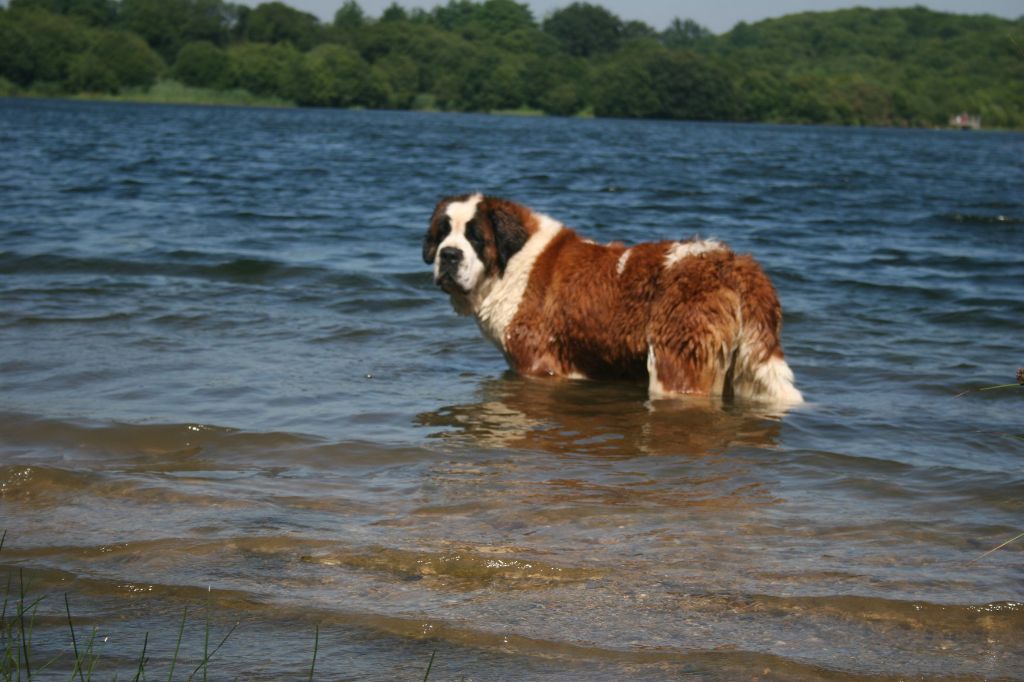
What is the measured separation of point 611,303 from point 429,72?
426 feet

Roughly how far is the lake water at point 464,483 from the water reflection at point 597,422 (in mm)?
26

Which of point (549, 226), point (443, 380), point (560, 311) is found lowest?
point (443, 380)

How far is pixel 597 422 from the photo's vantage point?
675 centimetres

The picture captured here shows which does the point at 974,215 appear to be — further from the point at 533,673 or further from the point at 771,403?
the point at 533,673

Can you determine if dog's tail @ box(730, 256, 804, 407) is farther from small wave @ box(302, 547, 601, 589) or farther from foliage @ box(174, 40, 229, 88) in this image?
foliage @ box(174, 40, 229, 88)

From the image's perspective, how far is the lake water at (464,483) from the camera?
3648mm

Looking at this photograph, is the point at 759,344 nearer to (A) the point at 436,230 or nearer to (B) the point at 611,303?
(B) the point at 611,303

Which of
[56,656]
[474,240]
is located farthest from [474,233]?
[56,656]

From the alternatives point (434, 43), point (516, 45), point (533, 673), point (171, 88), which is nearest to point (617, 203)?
point (533, 673)

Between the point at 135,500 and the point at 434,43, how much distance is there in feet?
462

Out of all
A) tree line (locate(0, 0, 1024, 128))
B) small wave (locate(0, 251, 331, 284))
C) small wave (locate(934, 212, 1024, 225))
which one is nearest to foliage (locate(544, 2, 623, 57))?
tree line (locate(0, 0, 1024, 128))

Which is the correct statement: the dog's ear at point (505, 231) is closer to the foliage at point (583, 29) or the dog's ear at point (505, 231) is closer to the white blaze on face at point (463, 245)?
the white blaze on face at point (463, 245)

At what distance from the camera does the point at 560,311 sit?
738 cm

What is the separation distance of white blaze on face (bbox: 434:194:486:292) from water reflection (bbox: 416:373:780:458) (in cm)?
75
